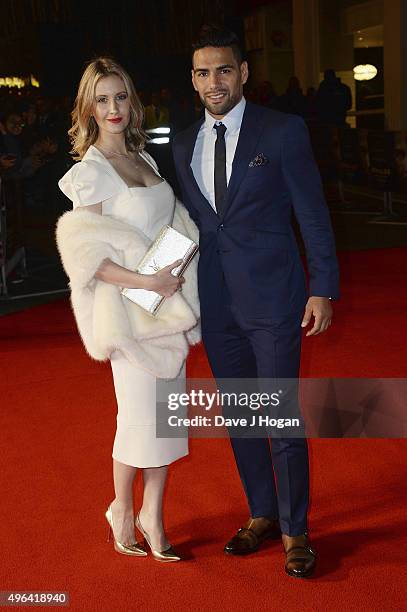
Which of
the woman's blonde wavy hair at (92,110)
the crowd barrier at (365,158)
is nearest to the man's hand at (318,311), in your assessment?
the woman's blonde wavy hair at (92,110)

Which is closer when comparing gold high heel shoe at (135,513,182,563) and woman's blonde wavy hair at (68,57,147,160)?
woman's blonde wavy hair at (68,57,147,160)

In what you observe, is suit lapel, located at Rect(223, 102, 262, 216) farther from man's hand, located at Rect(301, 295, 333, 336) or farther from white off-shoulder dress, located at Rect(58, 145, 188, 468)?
man's hand, located at Rect(301, 295, 333, 336)

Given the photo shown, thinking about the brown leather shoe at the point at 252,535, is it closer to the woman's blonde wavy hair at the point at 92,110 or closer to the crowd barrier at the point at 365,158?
the woman's blonde wavy hair at the point at 92,110

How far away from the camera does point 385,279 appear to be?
279 inches

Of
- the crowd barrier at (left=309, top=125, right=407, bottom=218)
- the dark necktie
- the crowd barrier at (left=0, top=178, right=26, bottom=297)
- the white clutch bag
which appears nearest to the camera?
the white clutch bag

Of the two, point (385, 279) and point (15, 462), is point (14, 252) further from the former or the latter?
point (15, 462)

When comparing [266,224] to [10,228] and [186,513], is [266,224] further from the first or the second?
[10,228]

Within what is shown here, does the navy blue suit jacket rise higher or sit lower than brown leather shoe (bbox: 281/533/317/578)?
higher

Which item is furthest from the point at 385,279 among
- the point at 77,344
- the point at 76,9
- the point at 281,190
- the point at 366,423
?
the point at 76,9

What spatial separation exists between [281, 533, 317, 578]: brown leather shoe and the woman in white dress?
35 centimetres

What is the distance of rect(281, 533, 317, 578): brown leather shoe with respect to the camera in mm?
2688

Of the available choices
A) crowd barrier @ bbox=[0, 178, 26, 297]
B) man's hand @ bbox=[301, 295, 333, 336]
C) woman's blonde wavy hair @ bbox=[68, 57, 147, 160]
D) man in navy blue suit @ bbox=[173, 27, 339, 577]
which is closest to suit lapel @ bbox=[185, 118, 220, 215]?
man in navy blue suit @ bbox=[173, 27, 339, 577]

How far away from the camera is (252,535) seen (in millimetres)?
2891

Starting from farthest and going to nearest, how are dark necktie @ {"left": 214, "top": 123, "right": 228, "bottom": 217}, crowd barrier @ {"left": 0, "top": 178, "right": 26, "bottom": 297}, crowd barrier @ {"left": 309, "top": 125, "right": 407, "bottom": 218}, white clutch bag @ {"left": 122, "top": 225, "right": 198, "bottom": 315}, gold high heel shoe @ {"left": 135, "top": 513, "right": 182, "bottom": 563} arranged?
crowd barrier @ {"left": 309, "top": 125, "right": 407, "bottom": 218} → crowd barrier @ {"left": 0, "top": 178, "right": 26, "bottom": 297} → gold high heel shoe @ {"left": 135, "top": 513, "right": 182, "bottom": 563} → dark necktie @ {"left": 214, "top": 123, "right": 228, "bottom": 217} → white clutch bag @ {"left": 122, "top": 225, "right": 198, "bottom": 315}
